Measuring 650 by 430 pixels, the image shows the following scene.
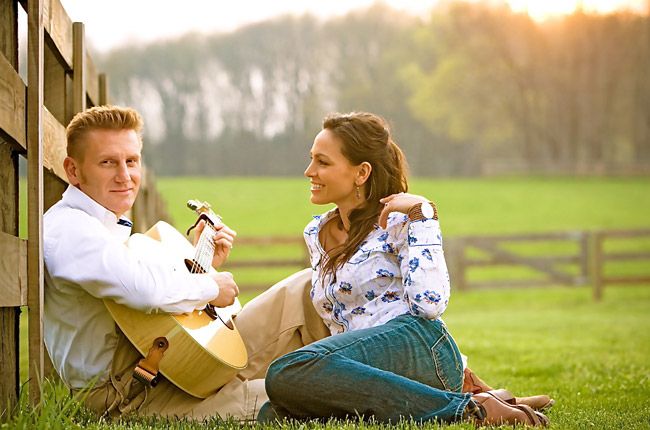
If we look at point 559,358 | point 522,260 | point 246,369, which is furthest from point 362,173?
point 522,260

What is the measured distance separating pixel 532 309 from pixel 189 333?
1144 centimetres

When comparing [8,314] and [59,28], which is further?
[59,28]

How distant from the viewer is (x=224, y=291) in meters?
3.50

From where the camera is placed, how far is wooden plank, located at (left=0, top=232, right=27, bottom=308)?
273cm

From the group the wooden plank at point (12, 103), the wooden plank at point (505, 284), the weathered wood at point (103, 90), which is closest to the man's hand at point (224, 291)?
the wooden plank at point (12, 103)

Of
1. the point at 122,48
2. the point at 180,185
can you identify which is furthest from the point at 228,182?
the point at 122,48

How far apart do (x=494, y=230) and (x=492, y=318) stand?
14.3m

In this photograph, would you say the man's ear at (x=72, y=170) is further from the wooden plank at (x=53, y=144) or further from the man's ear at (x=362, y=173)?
the man's ear at (x=362, y=173)

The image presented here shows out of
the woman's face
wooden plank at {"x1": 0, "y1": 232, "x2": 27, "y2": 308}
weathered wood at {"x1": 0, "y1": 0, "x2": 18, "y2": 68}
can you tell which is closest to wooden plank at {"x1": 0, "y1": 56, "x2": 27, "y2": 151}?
weathered wood at {"x1": 0, "y1": 0, "x2": 18, "y2": 68}

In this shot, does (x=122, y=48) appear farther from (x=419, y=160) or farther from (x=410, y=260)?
(x=410, y=260)

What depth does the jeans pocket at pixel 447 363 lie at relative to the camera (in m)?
3.37

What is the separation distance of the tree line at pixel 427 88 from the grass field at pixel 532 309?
3.26 meters

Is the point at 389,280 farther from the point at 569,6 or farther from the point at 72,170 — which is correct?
the point at 569,6

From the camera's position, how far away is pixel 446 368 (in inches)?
133
